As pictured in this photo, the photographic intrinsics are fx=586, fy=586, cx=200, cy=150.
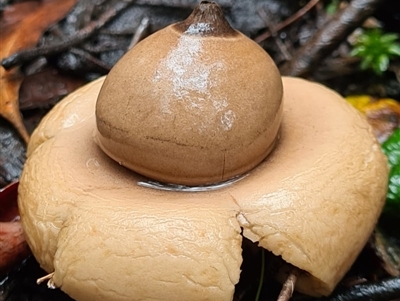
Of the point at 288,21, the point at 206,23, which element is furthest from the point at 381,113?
the point at 206,23

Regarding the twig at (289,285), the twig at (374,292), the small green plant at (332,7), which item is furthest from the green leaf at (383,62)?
the twig at (289,285)

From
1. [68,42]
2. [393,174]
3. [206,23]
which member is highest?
[206,23]

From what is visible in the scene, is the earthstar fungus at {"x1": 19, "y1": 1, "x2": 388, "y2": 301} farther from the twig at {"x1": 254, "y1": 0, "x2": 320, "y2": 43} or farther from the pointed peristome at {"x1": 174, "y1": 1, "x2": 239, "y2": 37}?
the twig at {"x1": 254, "y1": 0, "x2": 320, "y2": 43}

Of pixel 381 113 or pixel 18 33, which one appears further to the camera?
pixel 18 33

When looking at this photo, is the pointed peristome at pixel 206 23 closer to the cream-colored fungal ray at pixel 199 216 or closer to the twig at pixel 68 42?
the cream-colored fungal ray at pixel 199 216

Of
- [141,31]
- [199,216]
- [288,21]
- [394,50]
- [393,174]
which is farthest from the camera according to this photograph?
[288,21]

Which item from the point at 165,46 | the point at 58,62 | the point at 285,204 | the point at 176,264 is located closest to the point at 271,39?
the point at 58,62

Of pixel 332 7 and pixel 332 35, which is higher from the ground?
pixel 332 35

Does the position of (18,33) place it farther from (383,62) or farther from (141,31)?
(383,62)
